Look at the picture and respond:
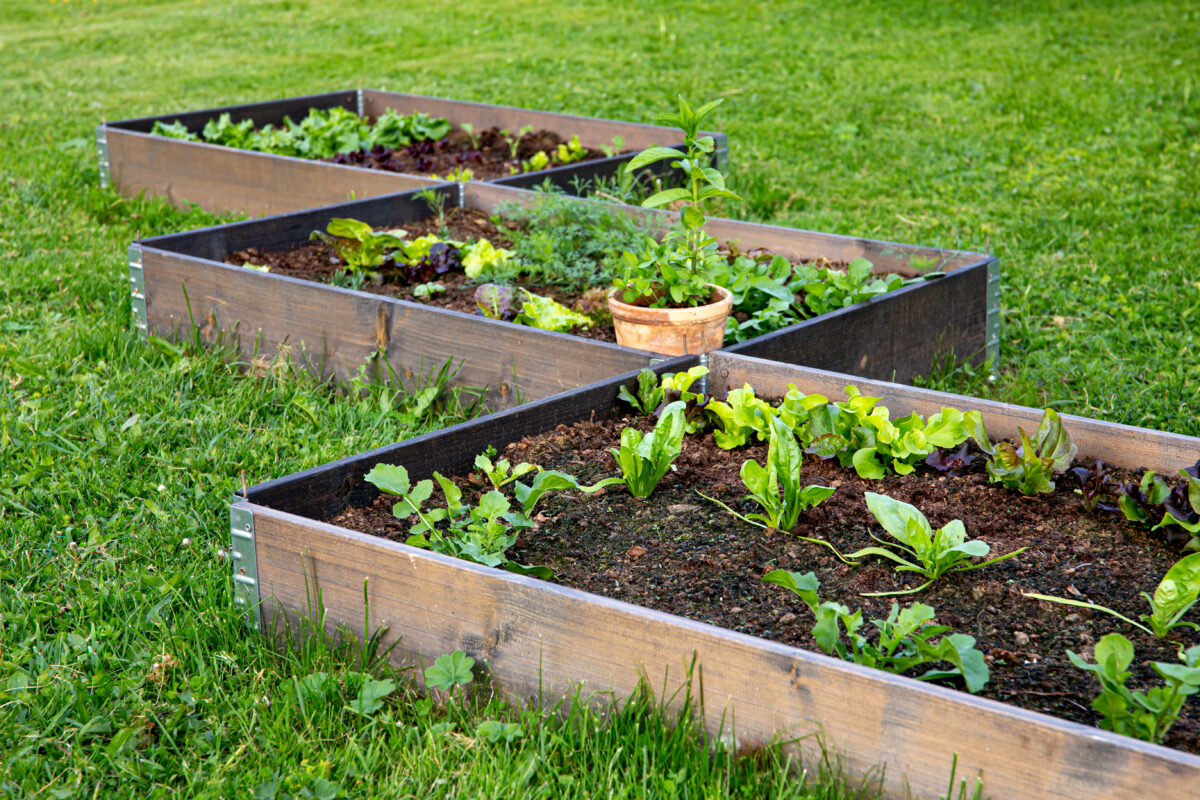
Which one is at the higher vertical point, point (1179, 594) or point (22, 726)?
point (1179, 594)

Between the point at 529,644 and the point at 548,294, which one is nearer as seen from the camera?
the point at 529,644

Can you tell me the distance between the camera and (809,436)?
119 inches

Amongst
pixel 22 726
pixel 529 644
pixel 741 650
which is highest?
pixel 741 650

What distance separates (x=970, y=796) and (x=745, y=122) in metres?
7.48

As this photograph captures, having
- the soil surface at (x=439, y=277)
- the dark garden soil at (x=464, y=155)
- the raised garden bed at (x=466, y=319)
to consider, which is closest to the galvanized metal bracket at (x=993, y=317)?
the raised garden bed at (x=466, y=319)

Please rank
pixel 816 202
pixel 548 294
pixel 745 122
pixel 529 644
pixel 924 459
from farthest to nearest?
pixel 745 122, pixel 816 202, pixel 548 294, pixel 924 459, pixel 529 644

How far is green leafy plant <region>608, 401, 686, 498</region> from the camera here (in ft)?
9.12

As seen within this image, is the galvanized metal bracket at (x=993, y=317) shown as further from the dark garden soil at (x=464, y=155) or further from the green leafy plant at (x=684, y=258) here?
the dark garden soil at (x=464, y=155)

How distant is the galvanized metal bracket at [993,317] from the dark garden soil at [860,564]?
153cm

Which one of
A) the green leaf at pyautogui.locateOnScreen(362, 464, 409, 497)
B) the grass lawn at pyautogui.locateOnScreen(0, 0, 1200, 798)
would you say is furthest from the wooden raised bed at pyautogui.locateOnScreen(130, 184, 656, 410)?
the green leaf at pyautogui.locateOnScreen(362, 464, 409, 497)

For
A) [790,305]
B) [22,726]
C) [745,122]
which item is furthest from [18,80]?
[22,726]

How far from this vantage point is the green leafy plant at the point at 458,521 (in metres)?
2.41

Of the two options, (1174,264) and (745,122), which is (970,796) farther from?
(745,122)

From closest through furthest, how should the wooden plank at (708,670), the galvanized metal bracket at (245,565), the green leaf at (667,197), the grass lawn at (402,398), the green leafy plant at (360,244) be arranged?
the wooden plank at (708,670), the grass lawn at (402,398), the galvanized metal bracket at (245,565), the green leaf at (667,197), the green leafy plant at (360,244)
